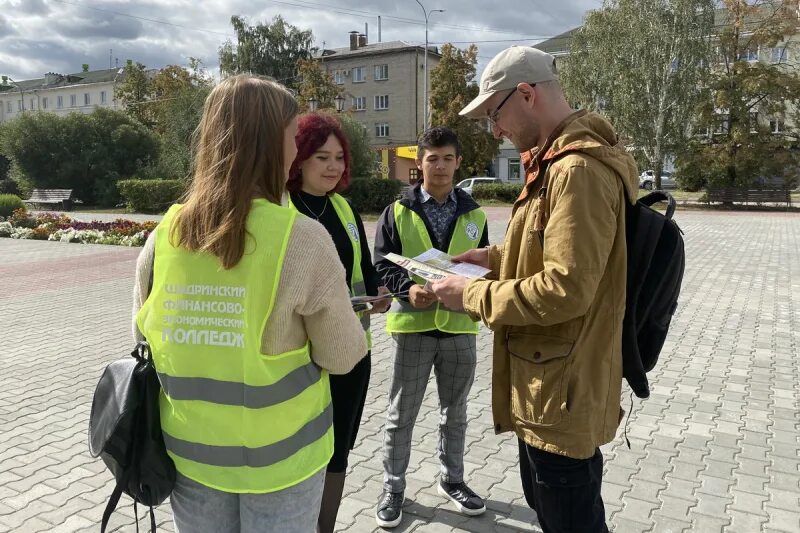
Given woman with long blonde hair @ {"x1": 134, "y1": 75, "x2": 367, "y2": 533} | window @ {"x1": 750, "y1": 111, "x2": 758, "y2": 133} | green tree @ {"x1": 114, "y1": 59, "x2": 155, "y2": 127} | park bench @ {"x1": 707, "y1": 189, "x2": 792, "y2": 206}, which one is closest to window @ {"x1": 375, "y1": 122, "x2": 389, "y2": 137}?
green tree @ {"x1": 114, "y1": 59, "x2": 155, "y2": 127}

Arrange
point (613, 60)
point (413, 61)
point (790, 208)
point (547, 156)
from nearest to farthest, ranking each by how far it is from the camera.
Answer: point (547, 156)
point (790, 208)
point (613, 60)
point (413, 61)

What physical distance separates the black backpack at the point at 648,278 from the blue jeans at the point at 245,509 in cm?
105

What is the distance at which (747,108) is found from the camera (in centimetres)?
3136

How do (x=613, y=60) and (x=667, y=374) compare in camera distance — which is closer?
(x=667, y=374)

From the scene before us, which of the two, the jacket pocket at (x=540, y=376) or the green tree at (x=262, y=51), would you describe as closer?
the jacket pocket at (x=540, y=376)

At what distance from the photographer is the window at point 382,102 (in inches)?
2192

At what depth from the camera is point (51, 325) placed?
25.8 feet

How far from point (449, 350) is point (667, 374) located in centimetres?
345

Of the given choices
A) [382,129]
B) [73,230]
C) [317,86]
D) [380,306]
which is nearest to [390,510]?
[380,306]

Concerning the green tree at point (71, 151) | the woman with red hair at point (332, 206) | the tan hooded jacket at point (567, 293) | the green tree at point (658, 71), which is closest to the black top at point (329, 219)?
the woman with red hair at point (332, 206)

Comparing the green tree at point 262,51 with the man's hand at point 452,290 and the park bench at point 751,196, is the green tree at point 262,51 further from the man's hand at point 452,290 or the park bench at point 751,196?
the man's hand at point 452,290

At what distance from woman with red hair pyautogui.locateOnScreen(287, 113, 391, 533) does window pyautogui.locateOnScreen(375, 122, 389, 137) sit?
2124 inches

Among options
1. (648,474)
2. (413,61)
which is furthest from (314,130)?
(413,61)

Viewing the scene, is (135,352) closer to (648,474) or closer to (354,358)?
(354,358)
